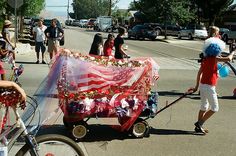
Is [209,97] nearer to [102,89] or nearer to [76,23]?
[102,89]

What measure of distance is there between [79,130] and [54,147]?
2.67 metres

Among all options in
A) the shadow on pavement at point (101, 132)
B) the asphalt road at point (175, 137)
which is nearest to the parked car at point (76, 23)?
the asphalt road at point (175, 137)

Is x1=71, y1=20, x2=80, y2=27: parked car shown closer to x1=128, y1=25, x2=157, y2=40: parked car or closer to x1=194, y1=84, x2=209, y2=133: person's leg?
x1=128, y1=25, x2=157, y2=40: parked car

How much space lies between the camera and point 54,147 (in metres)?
4.46

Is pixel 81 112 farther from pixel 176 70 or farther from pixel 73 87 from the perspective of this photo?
pixel 176 70

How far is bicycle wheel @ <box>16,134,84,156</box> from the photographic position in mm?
4250

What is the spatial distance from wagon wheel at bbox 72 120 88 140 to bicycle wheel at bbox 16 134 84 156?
256 centimetres

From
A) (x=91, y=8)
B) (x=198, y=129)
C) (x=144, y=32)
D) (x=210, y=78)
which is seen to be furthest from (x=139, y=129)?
(x=91, y=8)

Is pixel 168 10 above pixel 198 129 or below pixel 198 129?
above

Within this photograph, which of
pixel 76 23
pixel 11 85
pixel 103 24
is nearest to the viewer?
pixel 11 85

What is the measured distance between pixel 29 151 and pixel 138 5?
49.4 m

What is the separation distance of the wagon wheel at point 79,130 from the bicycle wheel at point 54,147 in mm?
Result: 2559

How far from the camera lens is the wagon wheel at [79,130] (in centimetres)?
710

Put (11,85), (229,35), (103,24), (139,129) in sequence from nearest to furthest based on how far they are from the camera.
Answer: (11,85)
(139,129)
(229,35)
(103,24)
